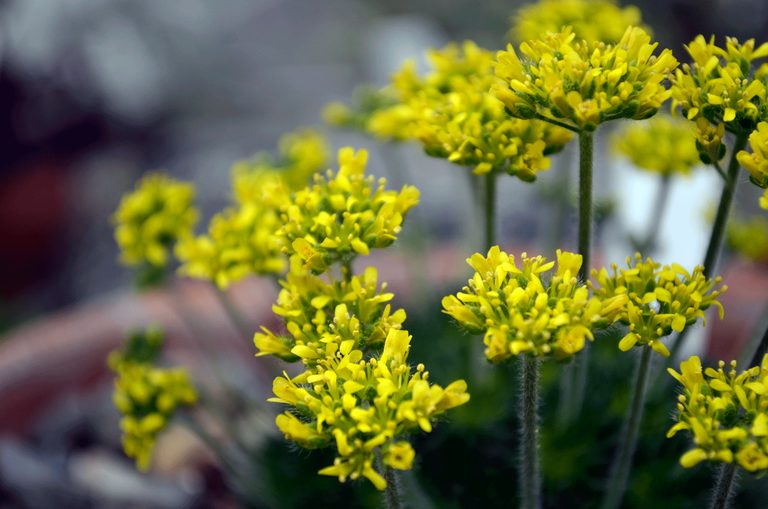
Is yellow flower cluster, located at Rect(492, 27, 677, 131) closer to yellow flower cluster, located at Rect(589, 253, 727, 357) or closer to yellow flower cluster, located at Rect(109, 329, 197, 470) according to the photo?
yellow flower cluster, located at Rect(589, 253, 727, 357)

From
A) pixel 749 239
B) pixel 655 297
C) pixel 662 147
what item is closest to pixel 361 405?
pixel 655 297

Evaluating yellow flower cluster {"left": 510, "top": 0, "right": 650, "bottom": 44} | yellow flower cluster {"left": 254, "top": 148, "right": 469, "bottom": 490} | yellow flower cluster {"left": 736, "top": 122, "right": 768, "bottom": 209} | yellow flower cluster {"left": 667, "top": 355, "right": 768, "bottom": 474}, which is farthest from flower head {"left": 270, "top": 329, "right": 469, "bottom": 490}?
yellow flower cluster {"left": 510, "top": 0, "right": 650, "bottom": 44}

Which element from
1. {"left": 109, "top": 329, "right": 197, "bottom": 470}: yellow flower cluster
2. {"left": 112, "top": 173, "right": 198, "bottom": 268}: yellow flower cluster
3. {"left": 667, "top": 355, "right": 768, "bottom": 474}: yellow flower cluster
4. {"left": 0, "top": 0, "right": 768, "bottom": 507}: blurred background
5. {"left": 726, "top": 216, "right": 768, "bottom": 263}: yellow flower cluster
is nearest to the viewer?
{"left": 667, "top": 355, "right": 768, "bottom": 474}: yellow flower cluster

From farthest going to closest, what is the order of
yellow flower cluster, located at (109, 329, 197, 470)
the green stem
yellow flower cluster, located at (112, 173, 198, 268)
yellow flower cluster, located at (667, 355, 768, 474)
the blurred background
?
the blurred background < yellow flower cluster, located at (112, 173, 198, 268) < yellow flower cluster, located at (109, 329, 197, 470) < the green stem < yellow flower cluster, located at (667, 355, 768, 474)

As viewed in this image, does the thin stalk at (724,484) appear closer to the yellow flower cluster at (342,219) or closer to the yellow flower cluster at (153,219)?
the yellow flower cluster at (342,219)

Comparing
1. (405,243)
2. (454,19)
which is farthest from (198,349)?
(454,19)

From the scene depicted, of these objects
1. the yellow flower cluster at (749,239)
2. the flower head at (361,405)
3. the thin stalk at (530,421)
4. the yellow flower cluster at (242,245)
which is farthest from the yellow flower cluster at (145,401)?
the yellow flower cluster at (749,239)

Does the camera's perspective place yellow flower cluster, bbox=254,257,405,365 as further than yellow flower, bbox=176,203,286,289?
No

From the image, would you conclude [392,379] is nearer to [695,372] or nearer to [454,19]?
[695,372]
